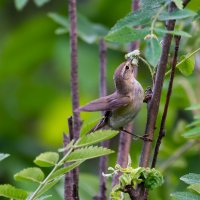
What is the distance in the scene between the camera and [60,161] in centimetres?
171

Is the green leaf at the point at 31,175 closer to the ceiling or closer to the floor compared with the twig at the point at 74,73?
closer to the floor

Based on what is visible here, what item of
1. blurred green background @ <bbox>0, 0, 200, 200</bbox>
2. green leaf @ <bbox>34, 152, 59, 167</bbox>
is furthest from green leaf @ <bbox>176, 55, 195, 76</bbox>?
blurred green background @ <bbox>0, 0, 200, 200</bbox>

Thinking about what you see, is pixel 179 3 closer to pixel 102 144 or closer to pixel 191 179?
pixel 191 179

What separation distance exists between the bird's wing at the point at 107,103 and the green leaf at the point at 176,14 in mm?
285

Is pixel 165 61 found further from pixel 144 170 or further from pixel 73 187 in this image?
pixel 73 187

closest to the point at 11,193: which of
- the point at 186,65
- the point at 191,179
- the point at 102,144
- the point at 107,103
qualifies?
the point at 107,103

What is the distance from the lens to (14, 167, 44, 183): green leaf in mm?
1768

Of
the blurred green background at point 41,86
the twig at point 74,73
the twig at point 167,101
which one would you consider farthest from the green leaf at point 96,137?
the blurred green background at point 41,86

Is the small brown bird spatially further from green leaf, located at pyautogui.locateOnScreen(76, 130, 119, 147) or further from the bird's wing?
green leaf, located at pyautogui.locateOnScreen(76, 130, 119, 147)

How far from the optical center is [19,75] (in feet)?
17.6

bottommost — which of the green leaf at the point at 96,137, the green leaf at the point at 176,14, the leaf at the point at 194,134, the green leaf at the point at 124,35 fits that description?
the green leaf at the point at 96,137

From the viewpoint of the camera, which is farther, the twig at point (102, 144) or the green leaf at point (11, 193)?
the twig at point (102, 144)

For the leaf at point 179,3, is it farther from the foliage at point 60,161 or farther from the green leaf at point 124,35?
the foliage at point 60,161

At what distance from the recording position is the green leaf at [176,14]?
1535 mm
